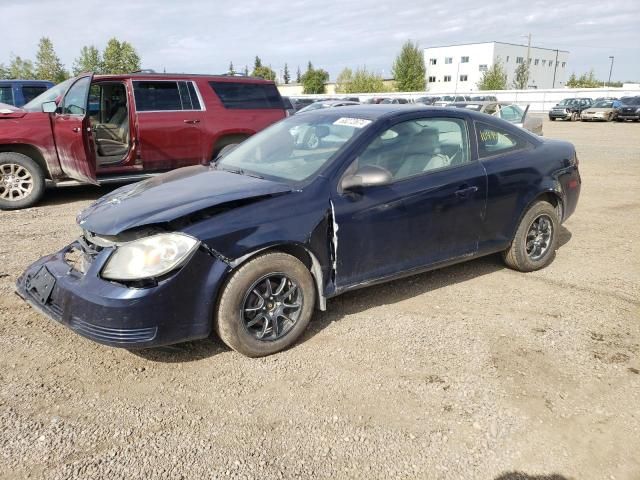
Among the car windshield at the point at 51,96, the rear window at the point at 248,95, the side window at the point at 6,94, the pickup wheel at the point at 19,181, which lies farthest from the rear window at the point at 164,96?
the side window at the point at 6,94

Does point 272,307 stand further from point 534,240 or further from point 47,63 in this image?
point 47,63

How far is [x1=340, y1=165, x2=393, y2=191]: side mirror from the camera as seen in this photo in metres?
3.53

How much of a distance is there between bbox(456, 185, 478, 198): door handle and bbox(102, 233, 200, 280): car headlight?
2168 mm

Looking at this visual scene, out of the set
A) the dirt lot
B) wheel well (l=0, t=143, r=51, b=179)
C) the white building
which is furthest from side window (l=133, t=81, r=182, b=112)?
the white building

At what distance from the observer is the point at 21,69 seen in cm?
5166

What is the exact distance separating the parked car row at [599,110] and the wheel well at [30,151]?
107ft

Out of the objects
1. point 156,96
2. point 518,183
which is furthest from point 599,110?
point 518,183

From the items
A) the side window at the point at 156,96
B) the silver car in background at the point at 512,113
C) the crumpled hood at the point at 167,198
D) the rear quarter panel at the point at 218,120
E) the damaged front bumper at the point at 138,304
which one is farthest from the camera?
the silver car in background at the point at 512,113

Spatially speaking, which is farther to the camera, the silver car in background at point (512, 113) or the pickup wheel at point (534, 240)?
the silver car in background at point (512, 113)

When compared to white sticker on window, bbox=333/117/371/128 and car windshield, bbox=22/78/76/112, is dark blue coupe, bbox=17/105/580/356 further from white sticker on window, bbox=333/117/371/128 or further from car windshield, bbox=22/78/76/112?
car windshield, bbox=22/78/76/112

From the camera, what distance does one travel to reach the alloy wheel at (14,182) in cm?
745

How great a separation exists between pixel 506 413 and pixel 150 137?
6.66 meters

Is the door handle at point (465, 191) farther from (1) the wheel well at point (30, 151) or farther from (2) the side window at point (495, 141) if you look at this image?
(1) the wheel well at point (30, 151)

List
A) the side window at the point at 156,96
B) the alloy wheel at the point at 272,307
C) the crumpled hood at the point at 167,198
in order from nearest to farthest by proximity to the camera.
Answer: the crumpled hood at the point at 167,198 → the alloy wheel at the point at 272,307 → the side window at the point at 156,96
